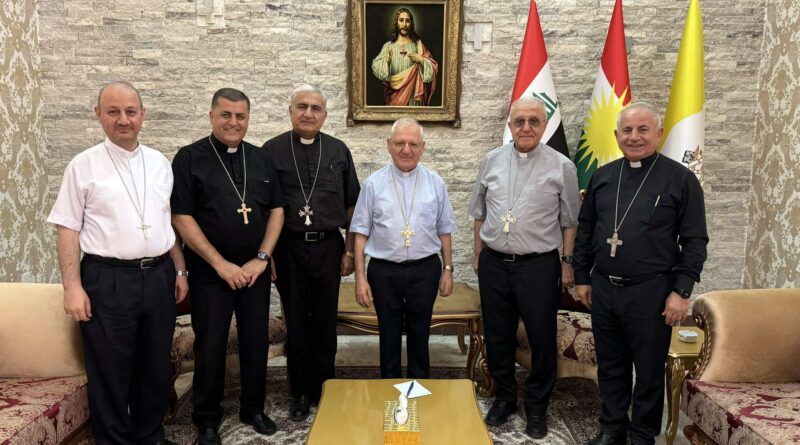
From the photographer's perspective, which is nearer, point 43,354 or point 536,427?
point 43,354

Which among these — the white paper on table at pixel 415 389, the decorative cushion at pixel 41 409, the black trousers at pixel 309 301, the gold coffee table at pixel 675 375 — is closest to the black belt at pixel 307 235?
the black trousers at pixel 309 301

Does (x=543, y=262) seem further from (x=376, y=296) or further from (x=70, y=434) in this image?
(x=70, y=434)

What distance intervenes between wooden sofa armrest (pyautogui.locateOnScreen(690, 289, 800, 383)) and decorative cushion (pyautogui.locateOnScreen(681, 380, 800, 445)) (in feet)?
0.17

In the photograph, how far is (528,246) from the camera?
2.75 m

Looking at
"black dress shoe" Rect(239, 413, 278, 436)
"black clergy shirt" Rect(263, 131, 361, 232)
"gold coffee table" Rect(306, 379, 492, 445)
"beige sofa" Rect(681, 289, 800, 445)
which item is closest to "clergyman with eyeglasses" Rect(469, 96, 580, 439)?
"gold coffee table" Rect(306, 379, 492, 445)

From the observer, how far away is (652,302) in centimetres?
248

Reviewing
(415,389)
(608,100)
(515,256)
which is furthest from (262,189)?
(608,100)

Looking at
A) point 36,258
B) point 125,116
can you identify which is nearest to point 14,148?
point 36,258

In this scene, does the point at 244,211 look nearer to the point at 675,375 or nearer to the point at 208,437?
the point at 208,437

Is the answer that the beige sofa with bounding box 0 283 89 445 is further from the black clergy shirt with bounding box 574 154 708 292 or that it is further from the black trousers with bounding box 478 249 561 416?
the black clergy shirt with bounding box 574 154 708 292

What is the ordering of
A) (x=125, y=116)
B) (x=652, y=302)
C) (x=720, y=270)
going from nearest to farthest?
1. (x=125, y=116)
2. (x=652, y=302)
3. (x=720, y=270)

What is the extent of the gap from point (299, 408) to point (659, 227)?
2070 millimetres

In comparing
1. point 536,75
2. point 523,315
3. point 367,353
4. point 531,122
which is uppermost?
point 536,75

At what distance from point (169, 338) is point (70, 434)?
0.54 m
